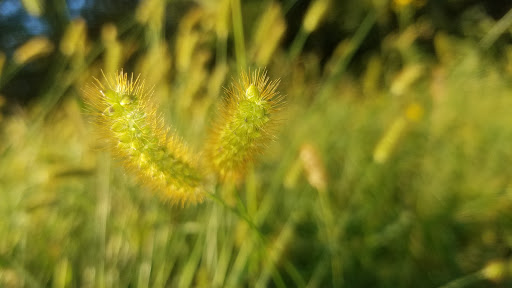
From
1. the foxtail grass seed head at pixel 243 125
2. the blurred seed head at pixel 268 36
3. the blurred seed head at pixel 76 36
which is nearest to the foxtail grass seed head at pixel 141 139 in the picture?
the foxtail grass seed head at pixel 243 125

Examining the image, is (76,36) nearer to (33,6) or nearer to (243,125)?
(33,6)

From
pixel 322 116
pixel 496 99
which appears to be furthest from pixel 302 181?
pixel 496 99

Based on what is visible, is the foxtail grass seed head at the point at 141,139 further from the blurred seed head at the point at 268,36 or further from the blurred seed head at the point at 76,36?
the blurred seed head at the point at 76,36

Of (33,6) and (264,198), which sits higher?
(33,6)

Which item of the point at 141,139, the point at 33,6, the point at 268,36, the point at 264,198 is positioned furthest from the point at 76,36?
the point at 141,139

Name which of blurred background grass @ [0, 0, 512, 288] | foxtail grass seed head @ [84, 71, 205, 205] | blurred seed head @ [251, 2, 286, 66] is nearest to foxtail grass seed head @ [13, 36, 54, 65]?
blurred background grass @ [0, 0, 512, 288]

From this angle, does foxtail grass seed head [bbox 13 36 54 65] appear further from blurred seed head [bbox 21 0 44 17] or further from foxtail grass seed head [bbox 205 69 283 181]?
foxtail grass seed head [bbox 205 69 283 181]
